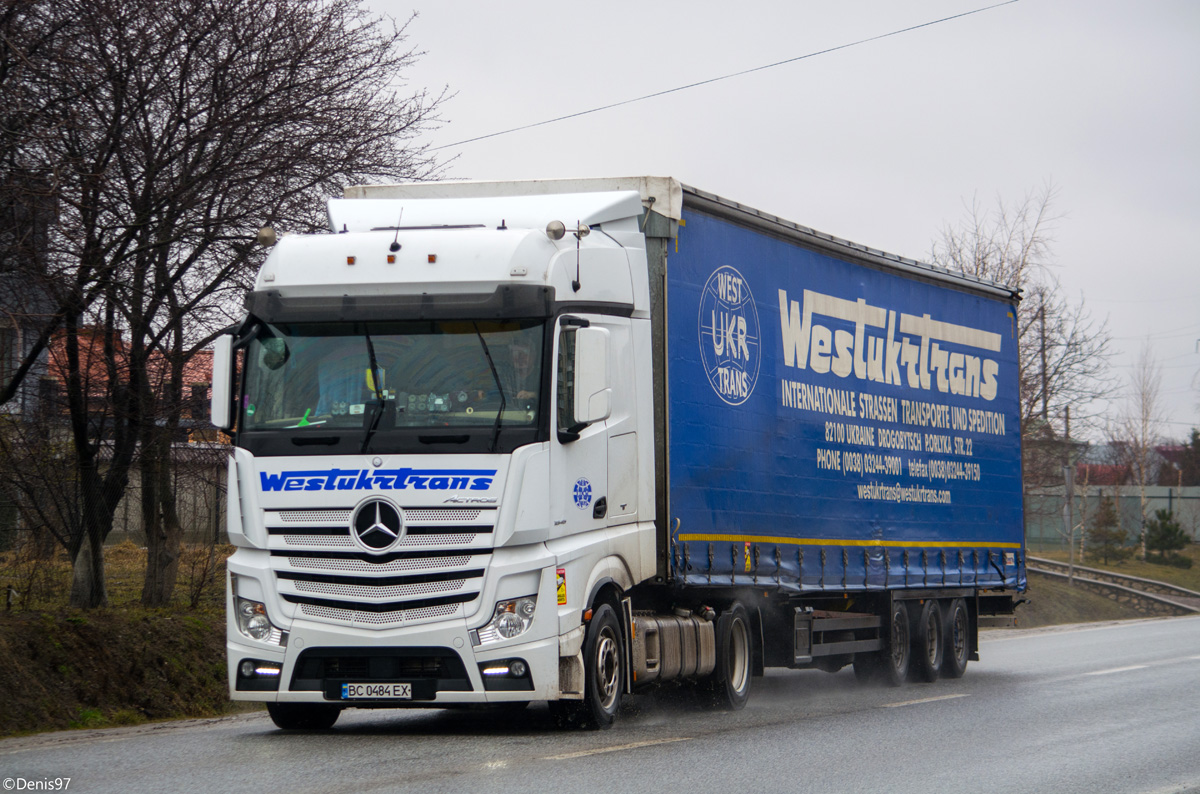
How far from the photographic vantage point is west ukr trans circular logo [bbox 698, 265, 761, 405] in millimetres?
11727

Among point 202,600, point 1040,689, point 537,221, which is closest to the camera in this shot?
point 537,221

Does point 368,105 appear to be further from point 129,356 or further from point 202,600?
point 202,600

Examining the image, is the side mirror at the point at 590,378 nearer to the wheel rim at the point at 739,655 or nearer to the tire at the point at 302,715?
the tire at the point at 302,715

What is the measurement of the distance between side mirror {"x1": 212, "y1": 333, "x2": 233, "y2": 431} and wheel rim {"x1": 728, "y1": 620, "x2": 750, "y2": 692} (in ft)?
16.3

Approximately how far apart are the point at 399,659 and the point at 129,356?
6875 mm

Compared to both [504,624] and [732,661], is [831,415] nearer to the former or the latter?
[732,661]

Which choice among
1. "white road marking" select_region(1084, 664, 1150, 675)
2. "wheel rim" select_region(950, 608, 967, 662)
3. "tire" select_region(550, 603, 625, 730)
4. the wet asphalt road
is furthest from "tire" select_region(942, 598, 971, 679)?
"tire" select_region(550, 603, 625, 730)

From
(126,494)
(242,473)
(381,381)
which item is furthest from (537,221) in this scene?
(126,494)

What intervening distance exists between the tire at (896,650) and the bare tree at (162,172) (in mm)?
8082

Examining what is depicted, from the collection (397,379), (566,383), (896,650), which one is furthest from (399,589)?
(896,650)

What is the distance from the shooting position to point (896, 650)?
51.2ft

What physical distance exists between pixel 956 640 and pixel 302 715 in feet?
31.3

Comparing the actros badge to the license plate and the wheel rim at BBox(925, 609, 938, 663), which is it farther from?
the wheel rim at BBox(925, 609, 938, 663)

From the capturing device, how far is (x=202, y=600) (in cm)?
1639
